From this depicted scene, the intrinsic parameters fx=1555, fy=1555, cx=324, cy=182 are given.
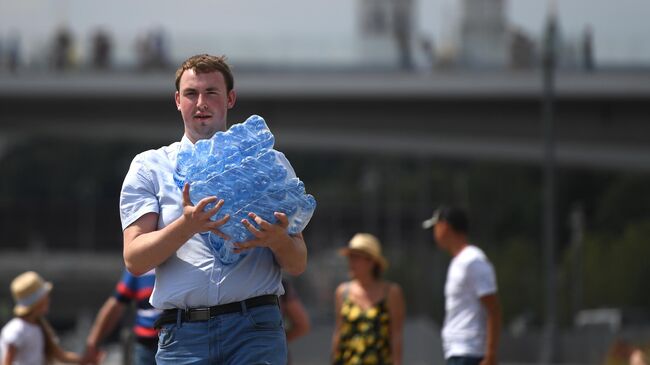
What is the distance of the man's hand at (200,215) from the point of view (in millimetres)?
5125

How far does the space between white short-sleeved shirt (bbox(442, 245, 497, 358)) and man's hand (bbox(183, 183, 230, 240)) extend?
4416mm

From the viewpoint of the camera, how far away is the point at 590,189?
86.3 metres

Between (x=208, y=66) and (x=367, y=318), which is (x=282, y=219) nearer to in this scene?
(x=208, y=66)

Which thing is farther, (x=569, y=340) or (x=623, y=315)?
(x=623, y=315)

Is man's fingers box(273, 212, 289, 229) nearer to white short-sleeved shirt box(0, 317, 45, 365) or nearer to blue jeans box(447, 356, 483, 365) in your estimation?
blue jeans box(447, 356, 483, 365)

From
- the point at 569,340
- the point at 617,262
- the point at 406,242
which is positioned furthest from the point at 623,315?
the point at 406,242

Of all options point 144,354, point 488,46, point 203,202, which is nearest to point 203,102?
point 203,202

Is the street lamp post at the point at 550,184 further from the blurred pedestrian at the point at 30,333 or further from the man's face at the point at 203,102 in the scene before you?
the man's face at the point at 203,102

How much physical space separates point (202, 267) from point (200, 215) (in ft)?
1.19

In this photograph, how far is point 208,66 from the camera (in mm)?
5520

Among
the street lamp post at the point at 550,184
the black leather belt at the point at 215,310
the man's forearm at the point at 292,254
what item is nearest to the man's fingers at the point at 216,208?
the man's forearm at the point at 292,254

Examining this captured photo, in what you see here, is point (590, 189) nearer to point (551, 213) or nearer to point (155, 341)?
point (551, 213)

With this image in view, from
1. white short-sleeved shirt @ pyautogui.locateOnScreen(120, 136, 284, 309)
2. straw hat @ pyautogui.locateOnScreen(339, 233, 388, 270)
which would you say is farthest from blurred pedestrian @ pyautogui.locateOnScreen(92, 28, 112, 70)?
white short-sleeved shirt @ pyautogui.locateOnScreen(120, 136, 284, 309)

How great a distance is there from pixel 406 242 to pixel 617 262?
52.1 m
